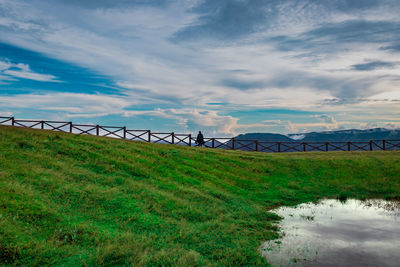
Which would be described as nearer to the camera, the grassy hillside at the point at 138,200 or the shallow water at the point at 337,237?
the grassy hillside at the point at 138,200

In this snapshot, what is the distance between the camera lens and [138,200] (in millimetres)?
13031

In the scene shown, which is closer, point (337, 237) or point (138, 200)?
point (337, 237)

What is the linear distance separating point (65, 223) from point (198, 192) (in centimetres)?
821

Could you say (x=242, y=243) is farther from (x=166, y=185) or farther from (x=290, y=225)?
(x=166, y=185)

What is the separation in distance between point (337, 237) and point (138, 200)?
908 centimetres

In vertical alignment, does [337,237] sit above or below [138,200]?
below

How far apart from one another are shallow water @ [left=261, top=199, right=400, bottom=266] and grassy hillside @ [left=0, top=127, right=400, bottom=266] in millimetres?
879

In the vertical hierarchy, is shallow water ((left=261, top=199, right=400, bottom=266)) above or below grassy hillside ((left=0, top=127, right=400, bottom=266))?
below

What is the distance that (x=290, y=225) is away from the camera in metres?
12.8

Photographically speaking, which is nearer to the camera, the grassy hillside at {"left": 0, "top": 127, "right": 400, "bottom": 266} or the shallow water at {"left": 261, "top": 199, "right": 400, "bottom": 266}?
the grassy hillside at {"left": 0, "top": 127, "right": 400, "bottom": 266}

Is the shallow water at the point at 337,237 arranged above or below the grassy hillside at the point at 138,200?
below

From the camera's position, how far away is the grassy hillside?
319 inches

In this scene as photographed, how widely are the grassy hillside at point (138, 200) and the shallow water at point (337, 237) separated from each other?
879 mm

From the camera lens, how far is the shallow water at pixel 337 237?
877 cm
